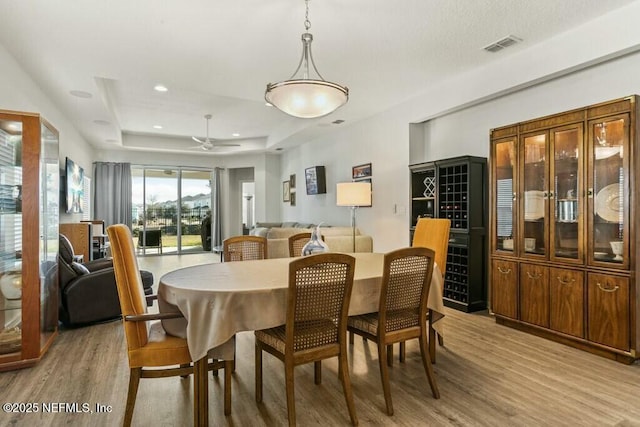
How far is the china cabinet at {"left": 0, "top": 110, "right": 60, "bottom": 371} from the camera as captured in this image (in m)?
2.81

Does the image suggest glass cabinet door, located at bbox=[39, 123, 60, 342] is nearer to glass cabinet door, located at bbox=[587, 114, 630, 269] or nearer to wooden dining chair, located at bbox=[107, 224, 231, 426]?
wooden dining chair, located at bbox=[107, 224, 231, 426]

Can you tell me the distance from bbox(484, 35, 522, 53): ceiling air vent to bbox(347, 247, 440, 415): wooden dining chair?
2453 mm

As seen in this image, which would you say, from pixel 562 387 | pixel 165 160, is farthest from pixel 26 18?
pixel 165 160

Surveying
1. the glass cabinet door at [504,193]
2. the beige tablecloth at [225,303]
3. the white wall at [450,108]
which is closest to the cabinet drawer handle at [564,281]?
Answer: the glass cabinet door at [504,193]

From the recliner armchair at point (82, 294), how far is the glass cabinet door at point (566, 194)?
4434mm

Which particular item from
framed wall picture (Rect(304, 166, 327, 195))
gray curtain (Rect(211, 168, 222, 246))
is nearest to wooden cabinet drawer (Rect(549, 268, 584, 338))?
framed wall picture (Rect(304, 166, 327, 195))

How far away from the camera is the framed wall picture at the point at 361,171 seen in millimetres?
6113

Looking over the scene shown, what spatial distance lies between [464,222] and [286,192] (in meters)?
5.84

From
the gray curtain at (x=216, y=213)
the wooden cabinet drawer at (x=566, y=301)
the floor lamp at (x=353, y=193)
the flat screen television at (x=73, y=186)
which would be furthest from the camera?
the gray curtain at (x=216, y=213)

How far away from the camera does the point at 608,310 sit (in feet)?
9.50

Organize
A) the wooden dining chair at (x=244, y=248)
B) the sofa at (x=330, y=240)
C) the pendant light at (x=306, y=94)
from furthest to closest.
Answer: the sofa at (x=330, y=240) → the wooden dining chair at (x=244, y=248) → the pendant light at (x=306, y=94)

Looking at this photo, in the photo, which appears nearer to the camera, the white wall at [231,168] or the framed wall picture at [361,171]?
the framed wall picture at [361,171]

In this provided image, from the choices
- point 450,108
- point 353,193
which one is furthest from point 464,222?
point 353,193

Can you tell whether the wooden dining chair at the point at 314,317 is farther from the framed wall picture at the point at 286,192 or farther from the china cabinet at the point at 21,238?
the framed wall picture at the point at 286,192
